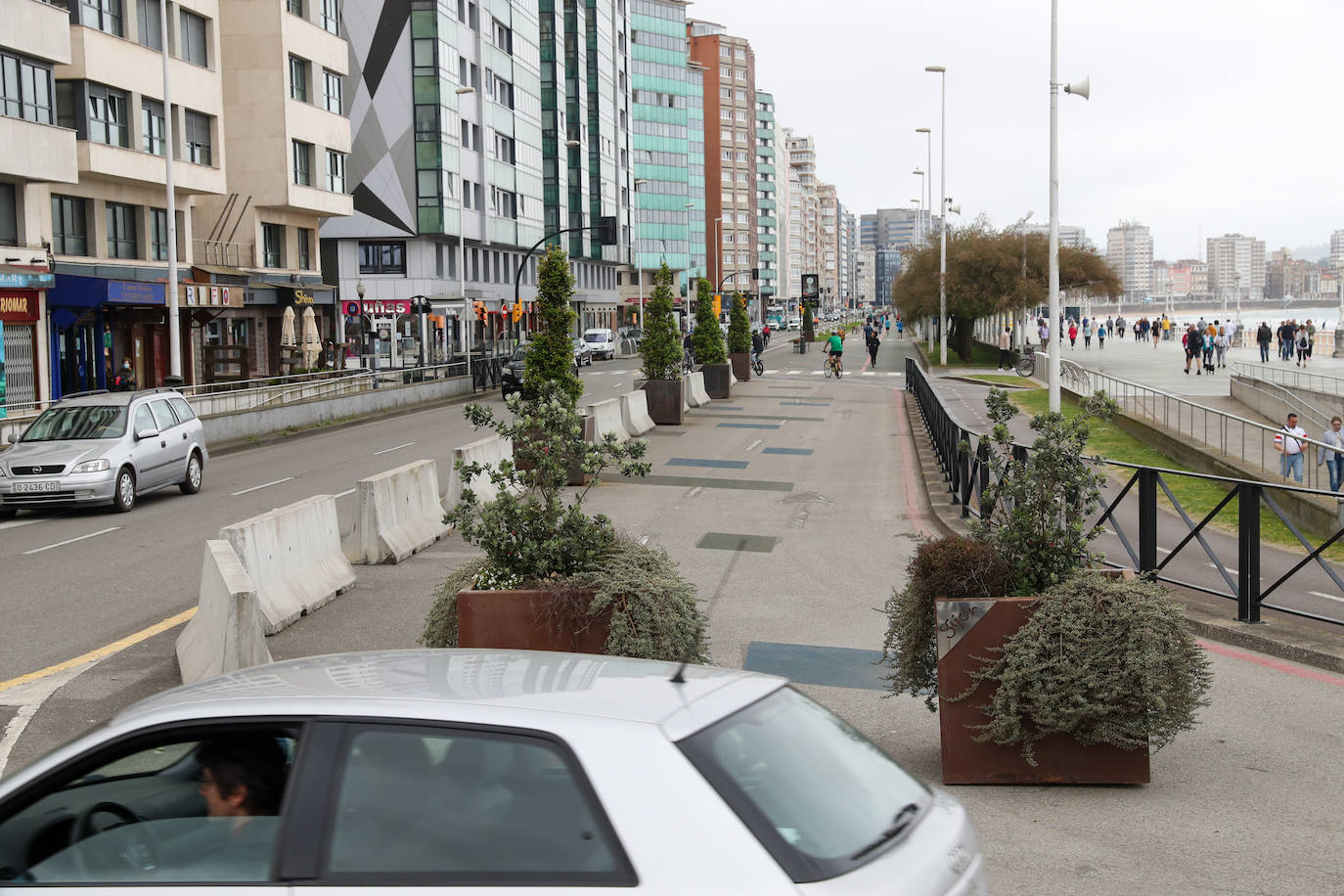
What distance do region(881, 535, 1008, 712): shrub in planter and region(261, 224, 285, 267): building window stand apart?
44278 millimetres

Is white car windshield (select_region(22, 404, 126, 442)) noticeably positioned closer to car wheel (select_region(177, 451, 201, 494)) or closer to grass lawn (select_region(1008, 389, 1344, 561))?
car wheel (select_region(177, 451, 201, 494))

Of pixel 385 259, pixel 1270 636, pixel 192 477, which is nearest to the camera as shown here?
pixel 1270 636

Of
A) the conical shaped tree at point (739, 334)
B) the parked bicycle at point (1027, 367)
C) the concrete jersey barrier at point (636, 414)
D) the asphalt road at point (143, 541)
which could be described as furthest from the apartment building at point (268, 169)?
the parked bicycle at point (1027, 367)

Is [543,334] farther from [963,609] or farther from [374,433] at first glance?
[963,609]

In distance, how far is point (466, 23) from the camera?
70.5m

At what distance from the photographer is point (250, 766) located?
332 centimetres

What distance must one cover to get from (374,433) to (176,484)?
1064cm

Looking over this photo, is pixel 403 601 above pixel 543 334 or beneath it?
beneath

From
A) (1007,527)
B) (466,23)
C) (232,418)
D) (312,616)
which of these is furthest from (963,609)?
(466,23)

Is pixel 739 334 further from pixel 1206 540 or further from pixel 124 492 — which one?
pixel 1206 540

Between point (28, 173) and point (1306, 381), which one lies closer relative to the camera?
point (28, 173)

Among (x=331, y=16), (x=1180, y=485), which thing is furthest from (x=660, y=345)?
(x=331, y=16)

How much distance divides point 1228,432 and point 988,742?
1927 cm

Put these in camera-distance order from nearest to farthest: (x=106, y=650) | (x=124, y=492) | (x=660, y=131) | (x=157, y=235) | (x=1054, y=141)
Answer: (x=106, y=650)
(x=124, y=492)
(x=1054, y=141)
(x=157, y=235)
(x=660, y=131)
